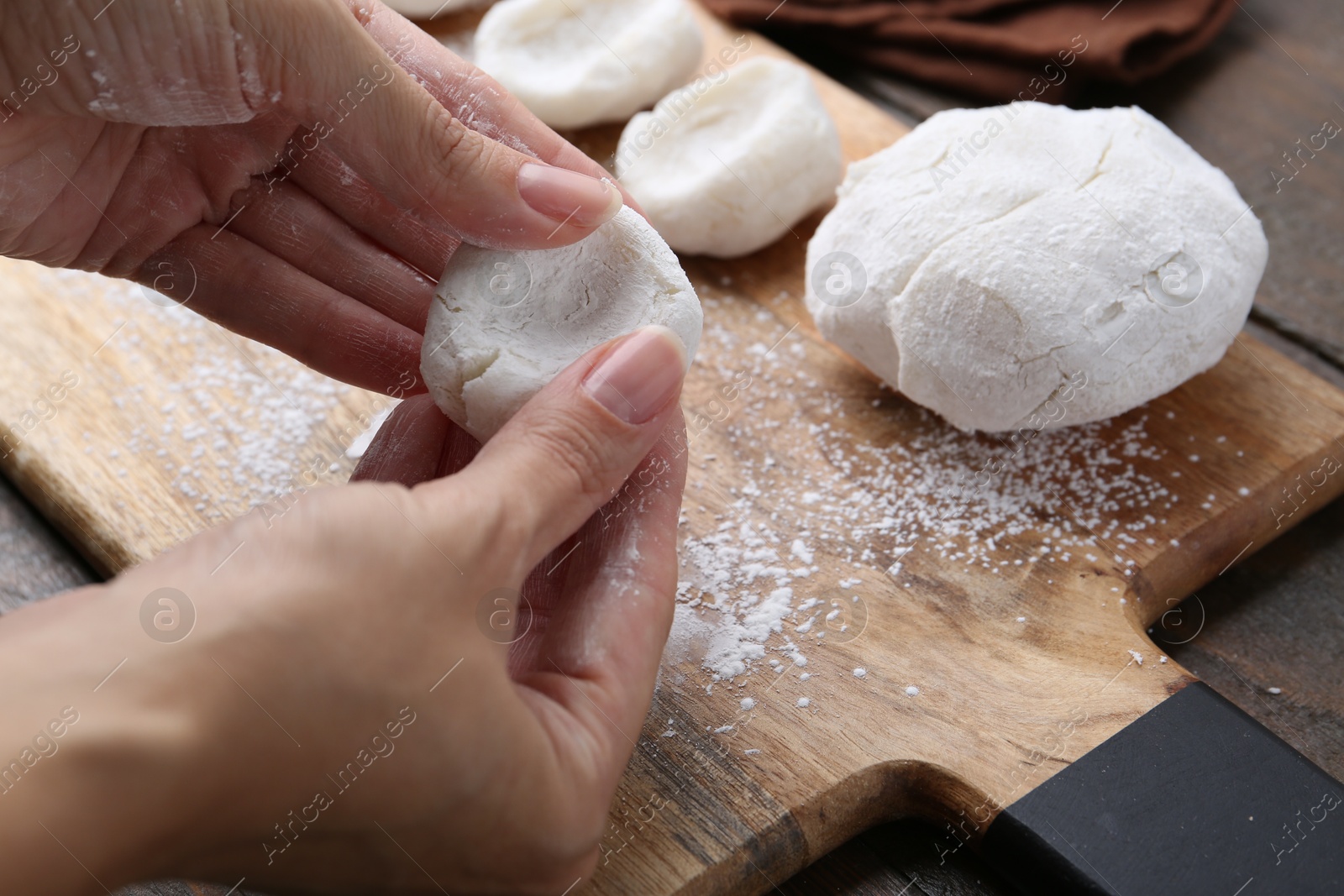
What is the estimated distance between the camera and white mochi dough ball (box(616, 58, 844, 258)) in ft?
6.01

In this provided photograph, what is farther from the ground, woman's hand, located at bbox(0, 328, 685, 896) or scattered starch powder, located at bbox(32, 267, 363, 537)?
woman's hand, located at bbox(0, 328, 685, 896)

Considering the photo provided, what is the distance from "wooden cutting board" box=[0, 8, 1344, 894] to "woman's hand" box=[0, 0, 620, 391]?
206mm

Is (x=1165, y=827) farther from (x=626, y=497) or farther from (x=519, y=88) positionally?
(x=519, y=88)

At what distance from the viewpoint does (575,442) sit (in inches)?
39.5

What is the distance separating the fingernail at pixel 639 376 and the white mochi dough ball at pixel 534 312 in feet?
0.50

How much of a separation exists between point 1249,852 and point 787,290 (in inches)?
43.7

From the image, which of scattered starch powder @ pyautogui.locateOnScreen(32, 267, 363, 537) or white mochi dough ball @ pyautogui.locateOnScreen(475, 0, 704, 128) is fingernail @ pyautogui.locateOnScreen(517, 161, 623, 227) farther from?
Result: white mochi dough ball @ pyautogui.locateOnScreen(475, 0, 704, 128)

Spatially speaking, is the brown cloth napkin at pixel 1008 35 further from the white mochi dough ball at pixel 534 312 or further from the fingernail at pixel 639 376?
the fingernail at pixel 639 376

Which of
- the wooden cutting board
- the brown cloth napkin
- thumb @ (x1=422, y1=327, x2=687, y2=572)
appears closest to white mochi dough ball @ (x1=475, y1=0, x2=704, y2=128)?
the brown cloth napkin

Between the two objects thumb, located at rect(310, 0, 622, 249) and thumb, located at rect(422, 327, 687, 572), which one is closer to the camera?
thumb, located at rect(422, 327, 687, 572)

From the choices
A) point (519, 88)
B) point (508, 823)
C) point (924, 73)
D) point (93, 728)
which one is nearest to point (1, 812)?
point (93, 728)

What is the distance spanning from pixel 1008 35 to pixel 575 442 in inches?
65.8

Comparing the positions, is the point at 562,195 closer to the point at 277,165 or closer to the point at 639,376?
the point at 639,376

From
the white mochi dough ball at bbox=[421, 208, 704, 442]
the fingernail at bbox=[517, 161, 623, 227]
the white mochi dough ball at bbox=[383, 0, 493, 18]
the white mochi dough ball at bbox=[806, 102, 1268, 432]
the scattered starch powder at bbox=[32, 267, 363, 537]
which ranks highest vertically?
the fingernail at bbox=[517, 161, 623, 227]
